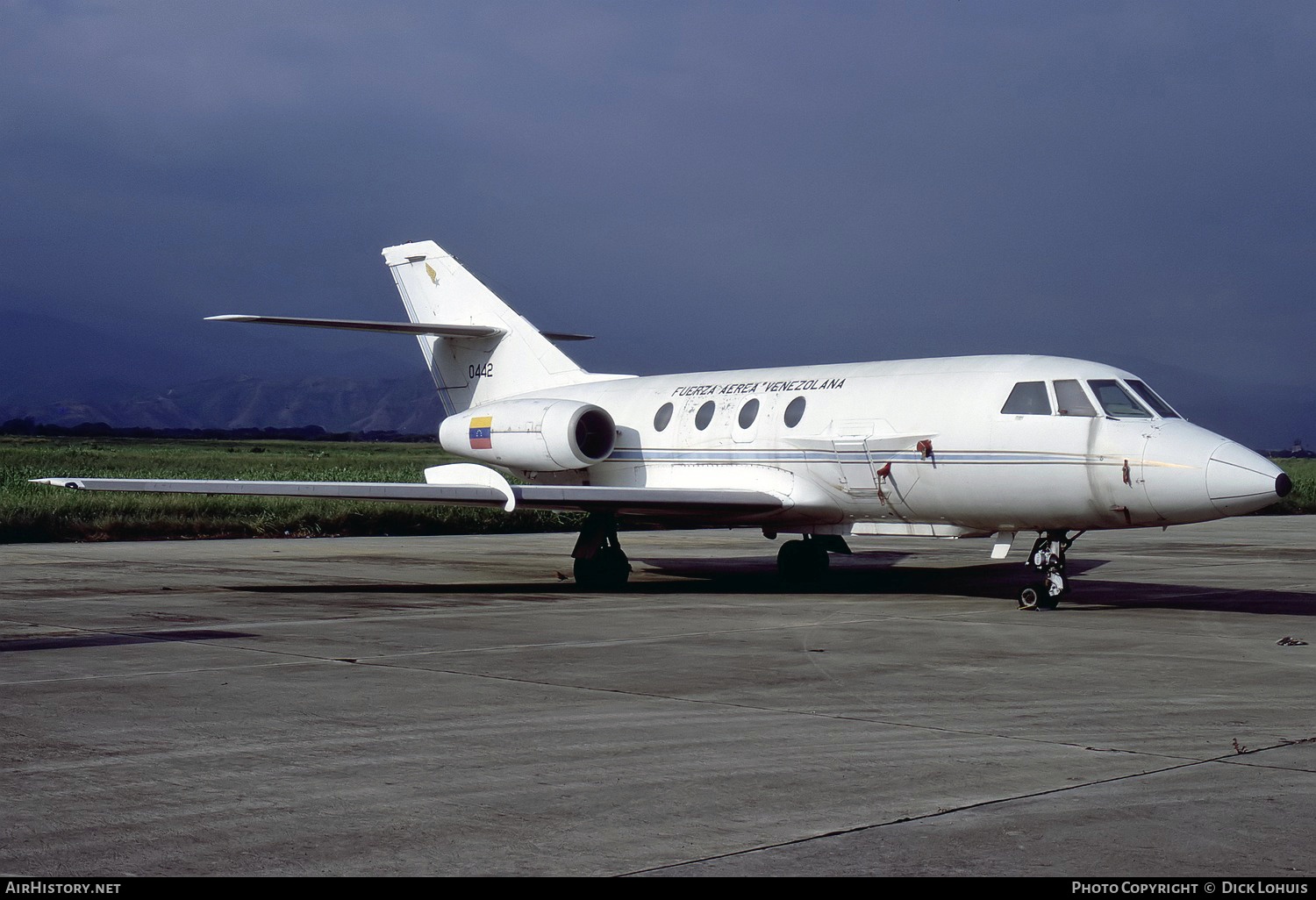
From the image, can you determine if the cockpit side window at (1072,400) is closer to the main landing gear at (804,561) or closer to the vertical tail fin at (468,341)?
the main landing gear at (804,561)

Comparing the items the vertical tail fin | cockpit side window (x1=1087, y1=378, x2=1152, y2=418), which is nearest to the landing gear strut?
the vertical tail fin

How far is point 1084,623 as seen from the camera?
12.7 meters

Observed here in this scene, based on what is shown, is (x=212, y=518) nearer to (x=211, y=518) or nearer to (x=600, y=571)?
(x=211, y=518)

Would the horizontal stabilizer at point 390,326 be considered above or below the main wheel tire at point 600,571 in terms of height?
above

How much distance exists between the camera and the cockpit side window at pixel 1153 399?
1354 centimetres

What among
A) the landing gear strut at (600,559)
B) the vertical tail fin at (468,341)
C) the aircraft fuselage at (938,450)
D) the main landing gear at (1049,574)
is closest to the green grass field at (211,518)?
the vertical tail fin at (468,341)

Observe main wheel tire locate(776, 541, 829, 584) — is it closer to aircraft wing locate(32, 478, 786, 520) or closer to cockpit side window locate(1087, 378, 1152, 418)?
aircraft wing locate(32, 478, 786, 520)

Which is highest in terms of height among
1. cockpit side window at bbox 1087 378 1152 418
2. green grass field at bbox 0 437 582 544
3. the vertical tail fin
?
the vertical tail fin

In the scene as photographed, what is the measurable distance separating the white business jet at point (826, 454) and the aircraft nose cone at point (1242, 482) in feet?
0.06

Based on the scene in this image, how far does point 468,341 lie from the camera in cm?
2158

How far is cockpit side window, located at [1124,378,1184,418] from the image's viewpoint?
13539 mm

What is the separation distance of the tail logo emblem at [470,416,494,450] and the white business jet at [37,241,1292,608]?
3 cm
